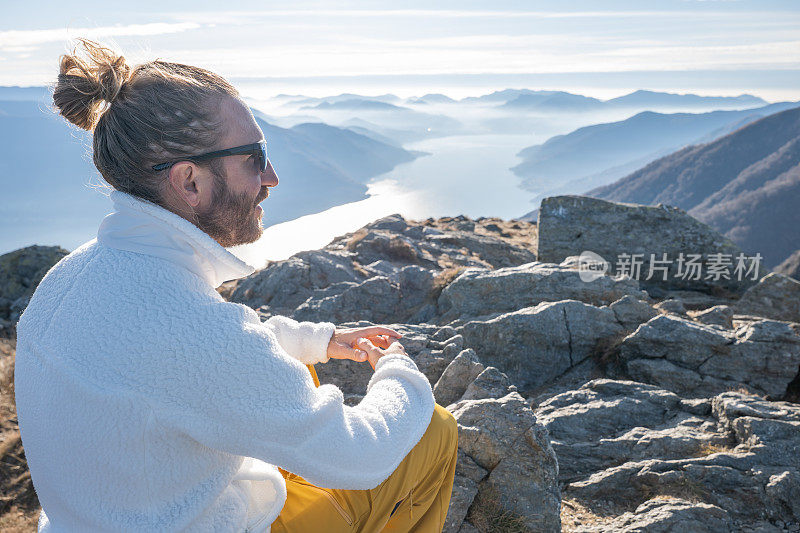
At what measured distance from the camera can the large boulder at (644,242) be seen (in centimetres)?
1719

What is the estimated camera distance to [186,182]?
8.91 ft

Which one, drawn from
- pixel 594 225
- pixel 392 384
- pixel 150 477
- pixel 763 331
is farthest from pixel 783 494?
pixel 594 225

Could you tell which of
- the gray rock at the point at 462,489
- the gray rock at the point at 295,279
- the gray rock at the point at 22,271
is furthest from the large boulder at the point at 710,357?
the gray rock at the point at 22,271

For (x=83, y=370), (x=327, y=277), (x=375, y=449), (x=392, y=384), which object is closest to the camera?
(x=83, y=370)

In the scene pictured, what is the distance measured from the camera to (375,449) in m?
2.52

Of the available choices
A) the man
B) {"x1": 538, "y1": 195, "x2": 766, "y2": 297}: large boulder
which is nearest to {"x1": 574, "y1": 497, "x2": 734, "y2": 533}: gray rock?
the man

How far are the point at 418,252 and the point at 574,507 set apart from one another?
13.2 metres

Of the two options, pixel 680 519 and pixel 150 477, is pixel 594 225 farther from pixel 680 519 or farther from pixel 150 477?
pixel 150 477

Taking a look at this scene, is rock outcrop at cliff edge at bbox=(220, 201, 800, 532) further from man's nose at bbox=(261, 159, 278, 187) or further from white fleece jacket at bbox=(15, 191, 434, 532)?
man's nose at bbox=(261, 159, 278, 187)

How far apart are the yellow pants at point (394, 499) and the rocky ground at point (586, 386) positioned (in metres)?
1.57

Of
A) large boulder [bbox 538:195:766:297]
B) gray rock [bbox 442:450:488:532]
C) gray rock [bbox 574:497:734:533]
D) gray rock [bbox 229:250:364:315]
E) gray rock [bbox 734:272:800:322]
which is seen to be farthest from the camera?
large boulder [bbox 538:195:766:297]

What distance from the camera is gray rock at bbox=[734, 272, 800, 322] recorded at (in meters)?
13.8

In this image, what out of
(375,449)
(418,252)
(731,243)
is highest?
(375,449)

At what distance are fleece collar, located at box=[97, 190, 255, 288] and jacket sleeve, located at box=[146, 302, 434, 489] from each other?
15.9 inches
